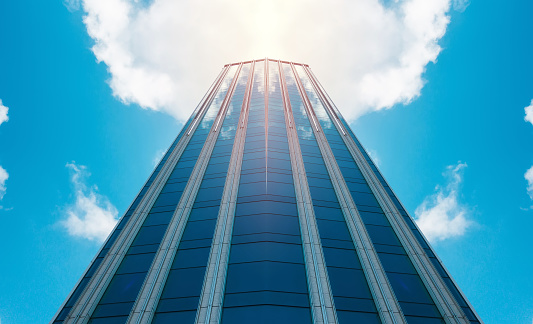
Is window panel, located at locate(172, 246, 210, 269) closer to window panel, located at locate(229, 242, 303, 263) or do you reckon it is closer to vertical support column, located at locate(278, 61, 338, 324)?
window panel, located at locate(229, 242, 303, 263)

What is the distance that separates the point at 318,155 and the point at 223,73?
6698 centimetres

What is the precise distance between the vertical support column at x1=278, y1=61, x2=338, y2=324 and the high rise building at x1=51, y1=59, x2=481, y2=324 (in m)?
0.08

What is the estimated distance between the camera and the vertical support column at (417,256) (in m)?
23.1

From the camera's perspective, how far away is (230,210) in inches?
1271

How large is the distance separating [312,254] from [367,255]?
4124mm

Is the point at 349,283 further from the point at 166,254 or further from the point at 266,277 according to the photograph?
the point at 166,254

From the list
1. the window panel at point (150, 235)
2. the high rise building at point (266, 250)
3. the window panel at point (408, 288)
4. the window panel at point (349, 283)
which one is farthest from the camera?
the window panel at point (150, 235)

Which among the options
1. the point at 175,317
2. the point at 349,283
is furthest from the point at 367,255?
the point at 175,317

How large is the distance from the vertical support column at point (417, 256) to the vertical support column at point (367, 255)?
2.76 m

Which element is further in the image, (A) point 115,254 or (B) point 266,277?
(A) point 115,254

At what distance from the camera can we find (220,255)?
26.5 m

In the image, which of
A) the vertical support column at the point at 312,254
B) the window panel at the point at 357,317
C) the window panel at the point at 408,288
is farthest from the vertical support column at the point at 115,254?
the window panel at the point at 408,288

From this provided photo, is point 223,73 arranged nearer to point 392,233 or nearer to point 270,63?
point 270,63

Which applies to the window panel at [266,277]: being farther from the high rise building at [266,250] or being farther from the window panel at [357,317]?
the window panel at [357,317]
